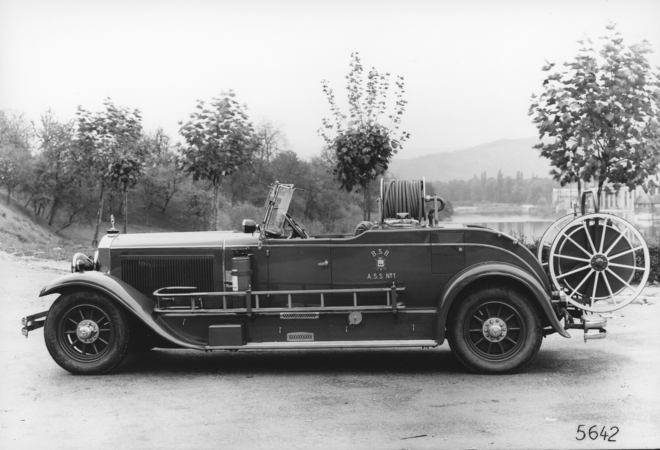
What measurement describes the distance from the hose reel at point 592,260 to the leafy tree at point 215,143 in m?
8.54

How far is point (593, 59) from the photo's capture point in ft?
40.9

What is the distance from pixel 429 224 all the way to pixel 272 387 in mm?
2437

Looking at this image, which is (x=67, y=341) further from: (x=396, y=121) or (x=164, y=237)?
(x=396, y=121)

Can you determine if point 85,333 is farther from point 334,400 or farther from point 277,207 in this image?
point 334,400

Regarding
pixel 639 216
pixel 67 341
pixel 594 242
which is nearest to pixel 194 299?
pixel 67 341

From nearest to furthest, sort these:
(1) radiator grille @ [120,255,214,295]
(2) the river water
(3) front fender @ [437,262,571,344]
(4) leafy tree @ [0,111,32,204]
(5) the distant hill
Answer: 1. (3) front fender @ [437,262,571,344]
2. (1) radiator grille @ [120,255,214,295]
3. (2) the river water
4. (5) the distant hill
5. (4) leafy tree @ [0,111,32,204]

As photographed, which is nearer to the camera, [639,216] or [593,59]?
[593,59]

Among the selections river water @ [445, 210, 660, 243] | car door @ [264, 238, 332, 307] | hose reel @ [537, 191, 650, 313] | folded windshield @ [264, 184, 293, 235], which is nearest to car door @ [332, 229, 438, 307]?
car door @ [264, 238, 332, 307]

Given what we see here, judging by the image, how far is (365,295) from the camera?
6848 mm

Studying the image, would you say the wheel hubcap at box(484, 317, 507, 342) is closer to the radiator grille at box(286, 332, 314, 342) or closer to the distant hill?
the radiator grille at box(286, 332, 314, 342)

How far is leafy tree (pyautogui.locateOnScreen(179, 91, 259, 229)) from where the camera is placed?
14.0 metres

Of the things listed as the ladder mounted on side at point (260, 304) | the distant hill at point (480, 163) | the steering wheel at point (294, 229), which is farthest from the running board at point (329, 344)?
the distant hill at point (480, 163)

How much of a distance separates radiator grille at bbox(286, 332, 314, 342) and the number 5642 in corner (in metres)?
2.80

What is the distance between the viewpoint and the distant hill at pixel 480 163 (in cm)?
1345
